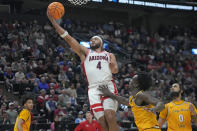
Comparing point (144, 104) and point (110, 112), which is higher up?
point (144, 104)

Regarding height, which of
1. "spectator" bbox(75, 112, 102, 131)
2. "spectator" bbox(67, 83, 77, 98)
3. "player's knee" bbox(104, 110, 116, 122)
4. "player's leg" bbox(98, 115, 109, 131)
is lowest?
"spectator" bbox(75, 112, 102, 131)

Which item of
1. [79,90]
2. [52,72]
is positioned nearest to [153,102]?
[79,90]

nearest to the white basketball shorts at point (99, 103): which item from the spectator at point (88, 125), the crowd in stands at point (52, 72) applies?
the spectator at point (88, 125)

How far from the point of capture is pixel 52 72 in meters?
13.9

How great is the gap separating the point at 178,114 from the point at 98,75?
2.24 metres

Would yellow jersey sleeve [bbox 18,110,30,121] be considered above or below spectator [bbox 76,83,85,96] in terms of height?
above

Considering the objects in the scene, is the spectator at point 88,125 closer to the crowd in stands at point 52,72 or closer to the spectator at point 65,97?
the crowd in stands at point 52,72

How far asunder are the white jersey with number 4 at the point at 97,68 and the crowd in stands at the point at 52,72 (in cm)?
447

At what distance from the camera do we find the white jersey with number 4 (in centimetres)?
584

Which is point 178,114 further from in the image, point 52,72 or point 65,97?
point 52,72

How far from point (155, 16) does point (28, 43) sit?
14.4m

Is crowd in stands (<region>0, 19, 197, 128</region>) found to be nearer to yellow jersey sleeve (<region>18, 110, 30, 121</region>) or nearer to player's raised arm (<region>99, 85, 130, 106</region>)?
yellow jersey sleeve (<region>18, 110, 30, 121</region>)

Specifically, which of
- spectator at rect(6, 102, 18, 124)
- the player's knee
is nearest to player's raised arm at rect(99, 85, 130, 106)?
the player's knee

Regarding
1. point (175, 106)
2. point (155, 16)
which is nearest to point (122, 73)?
point (175, 106)
